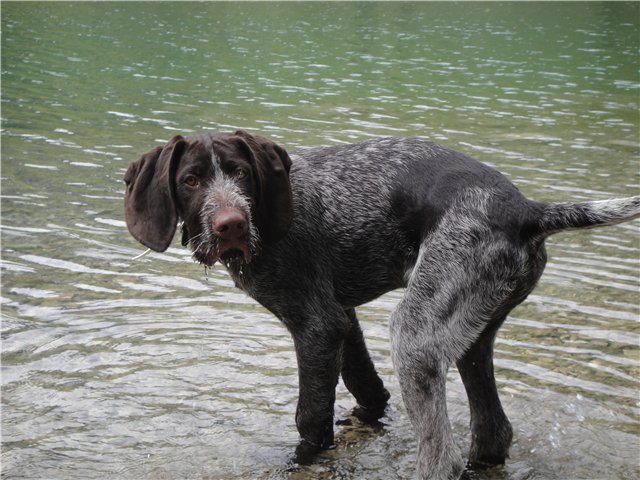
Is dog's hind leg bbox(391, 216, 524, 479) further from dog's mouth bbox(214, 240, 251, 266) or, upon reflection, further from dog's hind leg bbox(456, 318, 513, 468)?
dog's mouth bbox(214, 240, 251, 266)

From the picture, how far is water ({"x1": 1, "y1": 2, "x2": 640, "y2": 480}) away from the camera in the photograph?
611cm

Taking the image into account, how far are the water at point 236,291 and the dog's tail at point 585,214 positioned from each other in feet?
5.65

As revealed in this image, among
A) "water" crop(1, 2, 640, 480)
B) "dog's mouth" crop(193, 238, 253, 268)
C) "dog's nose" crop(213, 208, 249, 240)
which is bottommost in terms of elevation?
"water" crop(1, 2, 640, 480)

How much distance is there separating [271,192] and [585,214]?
66.5 inches

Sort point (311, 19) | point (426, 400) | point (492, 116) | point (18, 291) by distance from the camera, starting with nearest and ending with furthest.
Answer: point (426, 400), point (18, 291), point (492, 116), point (311, 19)

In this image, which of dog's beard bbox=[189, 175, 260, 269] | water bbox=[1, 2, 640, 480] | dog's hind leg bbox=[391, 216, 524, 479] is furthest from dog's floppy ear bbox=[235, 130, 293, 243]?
water bbox=[1, 2, 640, 480]

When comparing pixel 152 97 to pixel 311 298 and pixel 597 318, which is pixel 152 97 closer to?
pixel 597 318

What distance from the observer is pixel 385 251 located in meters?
5.46

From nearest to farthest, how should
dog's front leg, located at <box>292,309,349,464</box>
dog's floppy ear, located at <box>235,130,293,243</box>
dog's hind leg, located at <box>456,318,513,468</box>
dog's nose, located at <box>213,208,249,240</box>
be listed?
dog's nose, located at <box>213,208,249,240</box> → dog's floppy ear, located at <box>235,130,293,243</box> → dog's front leg, located at <box>292,309,349,464</box> → dog's hind leg, located at <box>456,318,513,468</box>

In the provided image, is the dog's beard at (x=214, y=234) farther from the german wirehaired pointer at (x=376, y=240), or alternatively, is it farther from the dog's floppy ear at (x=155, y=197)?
the dog's floppy ear at (x=155, y=197)

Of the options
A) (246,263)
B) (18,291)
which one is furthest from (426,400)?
(18,291)

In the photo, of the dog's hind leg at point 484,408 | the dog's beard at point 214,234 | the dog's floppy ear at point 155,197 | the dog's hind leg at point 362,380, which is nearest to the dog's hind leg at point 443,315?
the dog's hind leg at point 484,408

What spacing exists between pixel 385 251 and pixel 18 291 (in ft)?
14.9

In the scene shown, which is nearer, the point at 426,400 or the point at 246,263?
the point at 426,400
